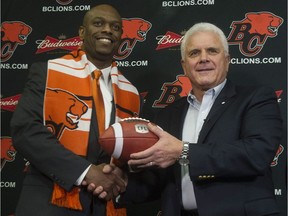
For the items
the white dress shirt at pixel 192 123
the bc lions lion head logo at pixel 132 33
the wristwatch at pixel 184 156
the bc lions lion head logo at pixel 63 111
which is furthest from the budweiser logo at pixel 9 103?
the wristwatch at pixel 184 156

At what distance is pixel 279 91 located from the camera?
9.13ft

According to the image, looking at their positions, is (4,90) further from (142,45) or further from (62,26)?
(142,45)

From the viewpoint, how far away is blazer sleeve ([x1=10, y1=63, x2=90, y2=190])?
206cm

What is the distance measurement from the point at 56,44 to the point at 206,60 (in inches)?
52.6

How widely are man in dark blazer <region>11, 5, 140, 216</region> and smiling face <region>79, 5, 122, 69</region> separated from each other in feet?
0.11

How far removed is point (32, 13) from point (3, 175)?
1.17 metres

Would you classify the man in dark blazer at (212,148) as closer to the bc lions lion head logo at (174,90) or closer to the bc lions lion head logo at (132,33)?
the bc lions lion head logo at (174,90)

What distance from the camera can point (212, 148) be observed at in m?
1.92

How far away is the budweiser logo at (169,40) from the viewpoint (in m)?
2.96

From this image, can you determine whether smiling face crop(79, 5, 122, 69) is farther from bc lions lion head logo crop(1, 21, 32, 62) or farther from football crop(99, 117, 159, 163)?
bc lions lion head logo crop(1, 21, 32, 62)

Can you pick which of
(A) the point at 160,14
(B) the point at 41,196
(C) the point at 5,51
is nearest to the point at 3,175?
(C) the point at 5,51

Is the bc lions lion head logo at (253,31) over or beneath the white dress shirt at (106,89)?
over

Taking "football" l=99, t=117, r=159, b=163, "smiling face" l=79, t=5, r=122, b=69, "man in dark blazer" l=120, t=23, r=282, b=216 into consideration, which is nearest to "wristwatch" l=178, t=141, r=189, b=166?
"man in dark blazer" l=120, t=23, r=282, b=216

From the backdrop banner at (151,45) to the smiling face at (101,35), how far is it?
0.53m
